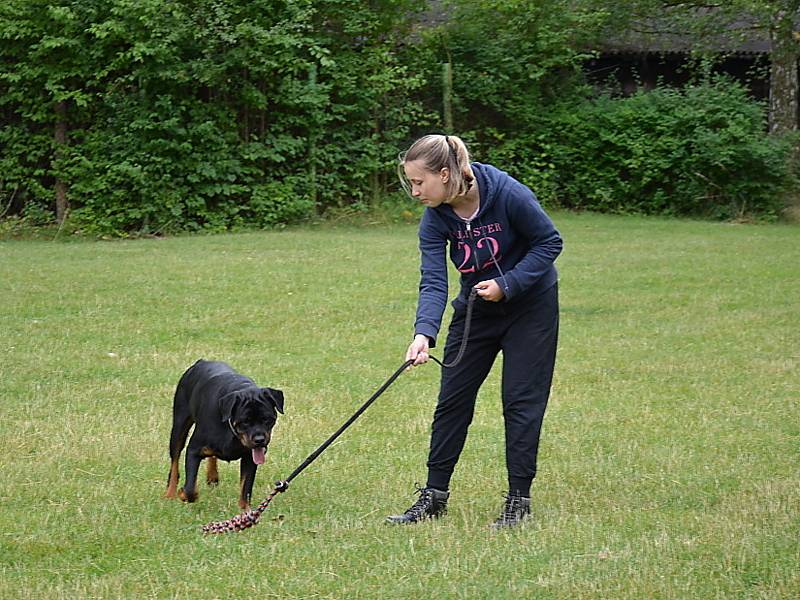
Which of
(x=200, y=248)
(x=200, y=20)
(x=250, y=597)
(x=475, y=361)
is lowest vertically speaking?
(x=200, y=248)

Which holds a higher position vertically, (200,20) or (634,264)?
(200,20)

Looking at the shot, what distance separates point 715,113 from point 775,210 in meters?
2.36

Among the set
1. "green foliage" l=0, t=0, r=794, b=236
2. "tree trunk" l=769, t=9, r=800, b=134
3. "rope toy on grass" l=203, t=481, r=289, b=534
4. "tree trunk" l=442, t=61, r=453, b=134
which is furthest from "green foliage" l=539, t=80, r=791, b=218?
"rope toy on grass" l=203, t=481, r=289, b=534

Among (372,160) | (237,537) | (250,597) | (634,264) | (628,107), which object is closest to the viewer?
(250,597)

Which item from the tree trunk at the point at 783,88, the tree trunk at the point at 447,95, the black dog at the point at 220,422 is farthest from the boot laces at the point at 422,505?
the tree trunk at the point at 783,88

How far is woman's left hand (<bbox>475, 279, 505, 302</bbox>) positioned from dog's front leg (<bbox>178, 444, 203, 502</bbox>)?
5.41 feet

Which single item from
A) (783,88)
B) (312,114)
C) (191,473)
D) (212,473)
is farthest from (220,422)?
(783,88)

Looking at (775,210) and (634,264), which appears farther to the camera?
(775,210)

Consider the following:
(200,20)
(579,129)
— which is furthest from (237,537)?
(579,129)

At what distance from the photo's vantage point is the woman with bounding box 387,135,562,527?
18.0 ft

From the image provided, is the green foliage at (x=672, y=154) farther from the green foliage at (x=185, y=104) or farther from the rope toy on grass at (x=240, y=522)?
the rope toy on grass at (x=240, y=522)

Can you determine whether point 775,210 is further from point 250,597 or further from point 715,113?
point 250,597

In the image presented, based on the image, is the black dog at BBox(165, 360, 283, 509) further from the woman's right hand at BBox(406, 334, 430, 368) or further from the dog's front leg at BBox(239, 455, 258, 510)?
the woman's right hand at BBox(406, 334, 430, 368)

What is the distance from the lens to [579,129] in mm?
24734
